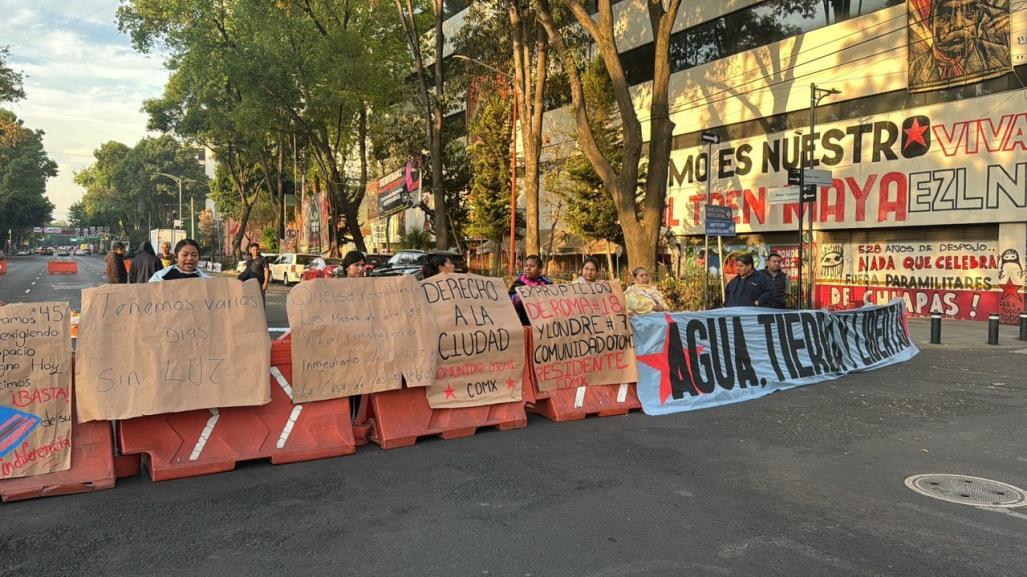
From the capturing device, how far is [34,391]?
5.01 meters

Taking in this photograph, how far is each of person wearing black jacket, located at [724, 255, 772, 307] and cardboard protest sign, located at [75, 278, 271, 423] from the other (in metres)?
7.05

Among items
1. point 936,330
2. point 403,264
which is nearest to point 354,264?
point 936,330

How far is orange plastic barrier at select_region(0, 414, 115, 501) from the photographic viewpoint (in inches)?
190

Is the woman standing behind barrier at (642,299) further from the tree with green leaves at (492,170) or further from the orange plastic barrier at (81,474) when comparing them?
the tree with green leaves at (492,170)

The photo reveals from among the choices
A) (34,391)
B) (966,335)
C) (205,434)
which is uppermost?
(34,391)

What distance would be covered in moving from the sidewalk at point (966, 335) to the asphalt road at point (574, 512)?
25.1ft

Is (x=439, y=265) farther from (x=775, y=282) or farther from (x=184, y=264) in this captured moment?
(x=775, y=282)

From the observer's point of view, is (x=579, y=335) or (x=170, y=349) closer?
(x=170, y=349)

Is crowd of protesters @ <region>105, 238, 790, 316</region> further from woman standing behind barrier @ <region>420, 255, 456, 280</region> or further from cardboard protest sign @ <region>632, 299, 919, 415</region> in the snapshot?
cardboard protest sign @ <region>632, 299, 919, 415</region>

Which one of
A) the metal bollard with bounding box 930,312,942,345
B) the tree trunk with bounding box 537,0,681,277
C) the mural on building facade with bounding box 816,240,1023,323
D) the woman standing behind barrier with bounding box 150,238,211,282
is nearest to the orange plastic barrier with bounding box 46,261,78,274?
the tree trunk with bounding box 537,0,681,277

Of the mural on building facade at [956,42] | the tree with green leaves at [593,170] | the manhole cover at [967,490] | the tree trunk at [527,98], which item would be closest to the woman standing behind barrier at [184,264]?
the manhole cover at [967,490]

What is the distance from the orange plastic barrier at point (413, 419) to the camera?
6215 millimetres

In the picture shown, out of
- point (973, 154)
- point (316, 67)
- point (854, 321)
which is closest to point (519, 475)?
point (854, 321)

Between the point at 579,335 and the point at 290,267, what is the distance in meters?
29.2
